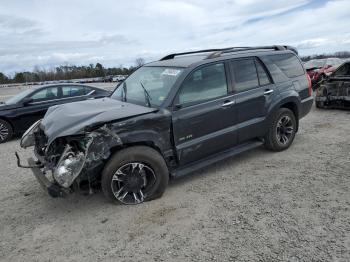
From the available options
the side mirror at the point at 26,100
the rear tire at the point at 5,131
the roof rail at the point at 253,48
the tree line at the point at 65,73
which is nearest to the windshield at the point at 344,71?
the roof rail at the point at 253,48

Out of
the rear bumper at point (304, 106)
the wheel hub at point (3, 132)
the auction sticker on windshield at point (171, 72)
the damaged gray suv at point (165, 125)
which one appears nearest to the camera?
the damaged gray suv at point (165, 125)

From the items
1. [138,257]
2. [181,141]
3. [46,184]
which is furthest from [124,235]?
[181,141]

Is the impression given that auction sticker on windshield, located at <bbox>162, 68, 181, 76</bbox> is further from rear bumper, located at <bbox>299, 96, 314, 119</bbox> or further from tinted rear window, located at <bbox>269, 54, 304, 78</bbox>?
rear bumper, located at <bbox>299, 96, 314, 119</bbox>

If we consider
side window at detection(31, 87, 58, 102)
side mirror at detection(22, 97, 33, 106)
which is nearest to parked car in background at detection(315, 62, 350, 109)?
side window at detection(31, 87, 58, 102)

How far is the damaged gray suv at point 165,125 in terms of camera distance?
383 cm

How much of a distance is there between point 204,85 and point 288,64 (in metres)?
2.18

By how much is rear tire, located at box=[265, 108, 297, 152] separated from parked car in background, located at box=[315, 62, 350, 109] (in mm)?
3881

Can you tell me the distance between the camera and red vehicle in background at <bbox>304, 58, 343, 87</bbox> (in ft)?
45.8

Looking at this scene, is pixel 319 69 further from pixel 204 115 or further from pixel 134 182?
pixel 134 182

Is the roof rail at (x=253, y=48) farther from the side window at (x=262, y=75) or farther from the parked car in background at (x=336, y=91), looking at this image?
the parked car in background at (x=336, y=91)

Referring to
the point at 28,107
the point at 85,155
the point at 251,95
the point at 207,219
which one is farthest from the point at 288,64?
the point at 28,107

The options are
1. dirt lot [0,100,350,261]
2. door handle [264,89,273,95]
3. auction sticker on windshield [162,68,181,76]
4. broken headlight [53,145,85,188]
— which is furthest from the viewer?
door handle [264,89,273,95]

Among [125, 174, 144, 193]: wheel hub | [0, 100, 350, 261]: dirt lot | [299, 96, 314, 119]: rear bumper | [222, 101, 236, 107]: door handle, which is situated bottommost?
[0, 100, 350, 261]: dirt lot

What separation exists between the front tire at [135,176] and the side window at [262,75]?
2352 mm
